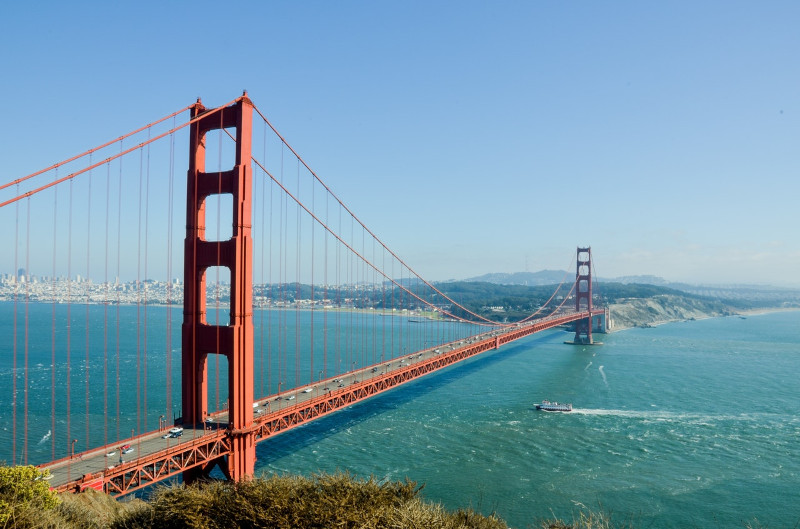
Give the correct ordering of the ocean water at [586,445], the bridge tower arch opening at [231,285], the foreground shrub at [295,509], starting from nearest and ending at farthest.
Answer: the foreground shrub at [295,509] < the bridge tower arch opening at [231,285] < the ocean water at [586,445]

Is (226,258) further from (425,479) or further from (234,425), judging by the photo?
(425,479)

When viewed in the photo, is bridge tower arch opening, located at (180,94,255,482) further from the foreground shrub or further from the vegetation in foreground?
the foreground shrub

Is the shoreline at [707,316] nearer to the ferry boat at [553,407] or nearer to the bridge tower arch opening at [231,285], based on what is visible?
the ferry boat at [553,407]

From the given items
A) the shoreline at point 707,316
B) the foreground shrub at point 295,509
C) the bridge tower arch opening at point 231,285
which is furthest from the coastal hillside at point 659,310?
the foreground shrub at point 295,509

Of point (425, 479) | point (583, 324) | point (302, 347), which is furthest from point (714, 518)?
point (583, 324)

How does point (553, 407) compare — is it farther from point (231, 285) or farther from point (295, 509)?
point (295, 509)

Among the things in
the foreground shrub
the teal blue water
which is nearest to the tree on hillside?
the foreground shrub

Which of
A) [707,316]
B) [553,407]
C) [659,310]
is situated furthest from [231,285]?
[707,316]
